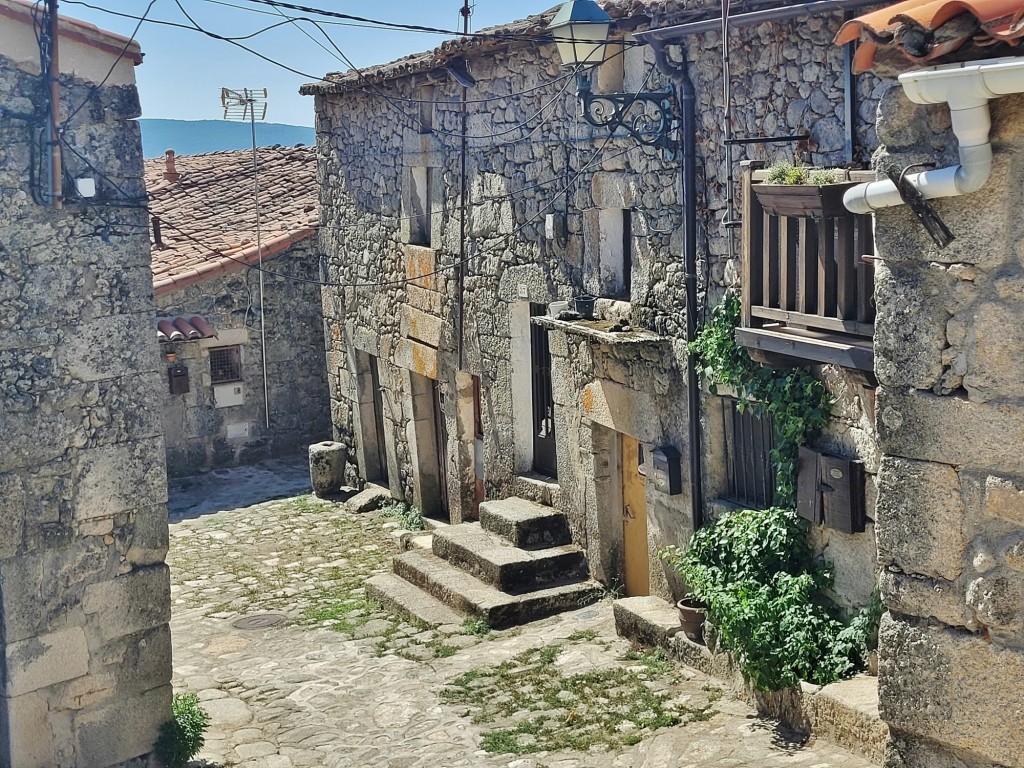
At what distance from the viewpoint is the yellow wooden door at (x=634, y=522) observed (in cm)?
952

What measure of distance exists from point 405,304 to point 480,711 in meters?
5.86

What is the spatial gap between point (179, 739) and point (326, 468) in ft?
25.2

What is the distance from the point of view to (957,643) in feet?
9.08

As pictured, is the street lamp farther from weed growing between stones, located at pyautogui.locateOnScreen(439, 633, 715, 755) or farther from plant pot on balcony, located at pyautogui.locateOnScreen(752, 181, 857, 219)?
weed growing between stones, located at pyautogui.locateOnScreen(439, 633, 715, 755)

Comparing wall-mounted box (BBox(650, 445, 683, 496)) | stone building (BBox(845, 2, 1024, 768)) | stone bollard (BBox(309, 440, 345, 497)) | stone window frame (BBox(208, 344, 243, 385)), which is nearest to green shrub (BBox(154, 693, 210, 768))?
wall-mounted box (BBox(650, 445, 683, 496))

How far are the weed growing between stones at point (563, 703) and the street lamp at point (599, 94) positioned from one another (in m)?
3.60

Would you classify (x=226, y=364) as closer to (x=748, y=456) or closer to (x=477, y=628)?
(x=477, y=628)

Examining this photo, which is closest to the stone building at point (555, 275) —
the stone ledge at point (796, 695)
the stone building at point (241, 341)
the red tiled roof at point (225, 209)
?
the stone ledge at point (796, 695)

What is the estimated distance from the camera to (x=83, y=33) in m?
6.21

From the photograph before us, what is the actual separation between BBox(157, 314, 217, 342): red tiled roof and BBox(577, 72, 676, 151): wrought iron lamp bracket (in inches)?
305

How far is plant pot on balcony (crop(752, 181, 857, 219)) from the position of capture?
19.3ft

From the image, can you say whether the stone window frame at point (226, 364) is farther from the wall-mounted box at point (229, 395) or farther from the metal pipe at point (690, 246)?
the metal pipe at point (690, 246)

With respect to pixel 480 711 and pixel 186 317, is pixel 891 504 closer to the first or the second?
pixel 480 711

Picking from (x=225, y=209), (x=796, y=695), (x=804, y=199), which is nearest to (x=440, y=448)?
(x=796, y=695)
